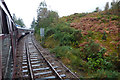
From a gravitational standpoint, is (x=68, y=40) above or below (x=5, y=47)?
below

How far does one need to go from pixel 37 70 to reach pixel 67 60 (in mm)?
2642

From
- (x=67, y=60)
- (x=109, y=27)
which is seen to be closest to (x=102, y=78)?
(x=67, y=60)

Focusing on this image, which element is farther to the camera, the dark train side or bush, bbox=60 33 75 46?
bush, bbox=60 33 75 46

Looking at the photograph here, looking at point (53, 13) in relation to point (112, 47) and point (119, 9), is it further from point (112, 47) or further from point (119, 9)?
point (112, 47)

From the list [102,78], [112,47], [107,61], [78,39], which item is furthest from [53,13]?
[102,78]

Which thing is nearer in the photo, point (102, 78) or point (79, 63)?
point (102, 78)

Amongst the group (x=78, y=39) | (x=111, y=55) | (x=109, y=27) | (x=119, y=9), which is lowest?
(x=111, y=55)

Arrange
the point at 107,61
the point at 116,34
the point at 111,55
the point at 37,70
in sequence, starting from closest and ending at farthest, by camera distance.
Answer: the point at 37,70 < the point at 107,61 < the point at 111,55 < the point at 116,34

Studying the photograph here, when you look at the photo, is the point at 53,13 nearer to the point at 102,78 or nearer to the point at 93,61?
the point at 93,61

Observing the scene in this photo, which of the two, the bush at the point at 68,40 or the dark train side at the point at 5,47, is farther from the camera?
the bush at the point at 68,40

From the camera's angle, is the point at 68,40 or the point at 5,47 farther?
the point at 68,40

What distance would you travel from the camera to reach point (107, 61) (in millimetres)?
→ 6672

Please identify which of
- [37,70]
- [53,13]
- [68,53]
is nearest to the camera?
[37,70]

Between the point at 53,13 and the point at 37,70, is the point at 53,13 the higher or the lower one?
the higher one
